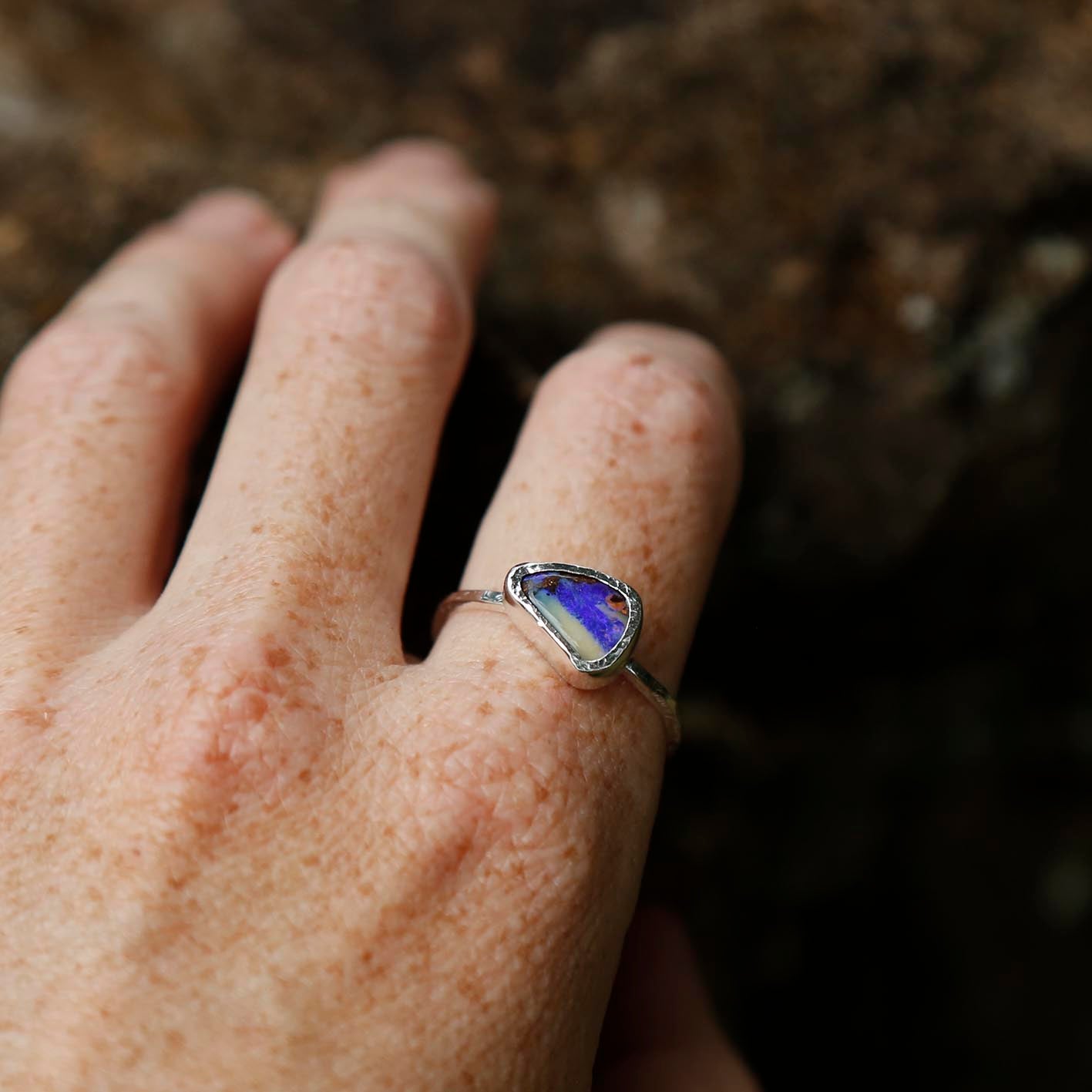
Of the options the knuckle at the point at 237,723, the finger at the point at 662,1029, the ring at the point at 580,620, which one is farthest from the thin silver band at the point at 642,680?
the finger at the point at 662,1029

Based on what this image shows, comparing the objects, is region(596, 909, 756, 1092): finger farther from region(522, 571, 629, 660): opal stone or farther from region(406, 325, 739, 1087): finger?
region(522, 571, 629, 660): opal stone

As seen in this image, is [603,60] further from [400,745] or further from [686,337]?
[400,745]

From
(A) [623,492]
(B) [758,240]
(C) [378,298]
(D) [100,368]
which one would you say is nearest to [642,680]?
A: (A) [623,492]

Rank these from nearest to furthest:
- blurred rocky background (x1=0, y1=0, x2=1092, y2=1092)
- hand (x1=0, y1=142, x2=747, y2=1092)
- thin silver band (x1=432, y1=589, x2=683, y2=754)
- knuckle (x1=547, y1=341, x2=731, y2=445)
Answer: hand (x1=0, y1=142, x2=747, y2=1092) → thin silver band (x1=432, y1=589, x2=683, y2=754) → knuckle (x1=547, y1=341, x2=731, y2=445) → blurred rocky background (x1=0, y1=0, x2=1092, y2=1092)

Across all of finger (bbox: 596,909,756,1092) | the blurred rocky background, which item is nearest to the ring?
the blurred rocky background

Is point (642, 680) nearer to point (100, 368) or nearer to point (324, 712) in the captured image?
point (324, 712)

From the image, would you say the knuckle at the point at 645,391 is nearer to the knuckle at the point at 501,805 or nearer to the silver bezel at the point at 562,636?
the silver bezel at the point at 562,636
